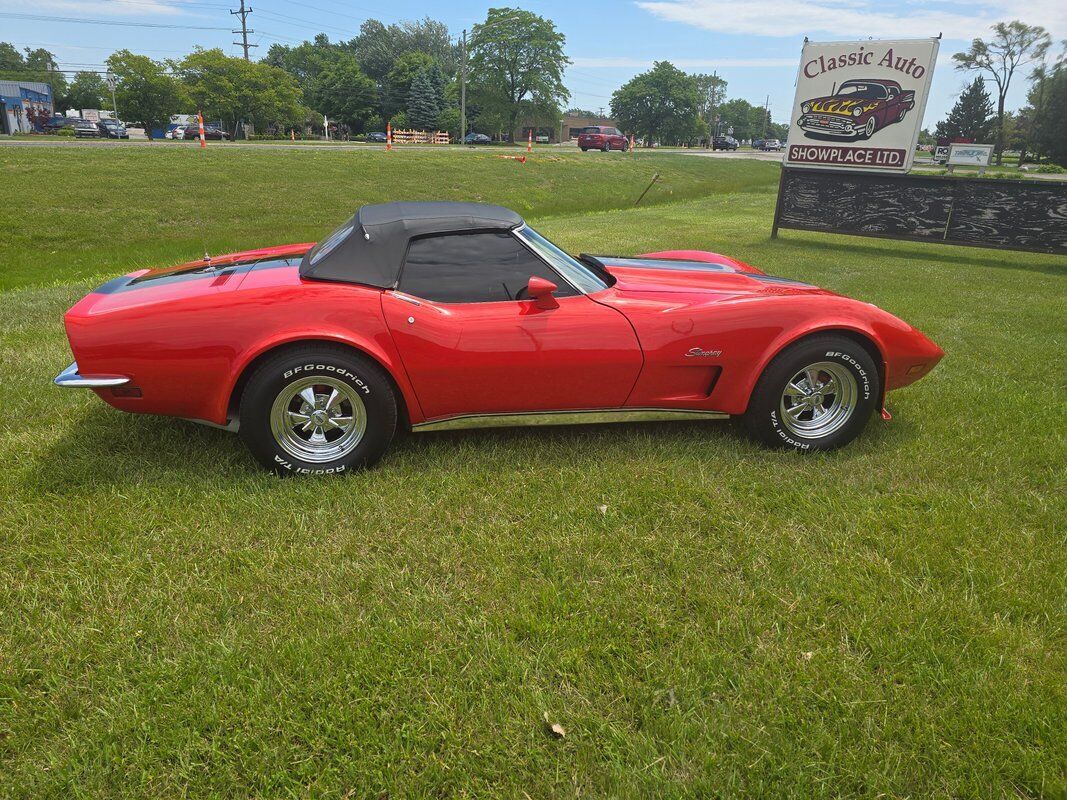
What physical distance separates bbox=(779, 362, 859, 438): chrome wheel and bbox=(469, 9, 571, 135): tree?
7641 centimetres

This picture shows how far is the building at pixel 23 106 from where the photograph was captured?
6050 centimetres

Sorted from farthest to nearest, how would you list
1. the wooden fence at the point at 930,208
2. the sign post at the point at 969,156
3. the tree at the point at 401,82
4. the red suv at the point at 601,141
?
the tree at the point at 401,82 → the sign post at the point at 969,156 → the red suv at the point at 601,141 → the wooden fence at the point at 930,208

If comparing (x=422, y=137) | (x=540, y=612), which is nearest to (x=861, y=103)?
(x=540, y=612)

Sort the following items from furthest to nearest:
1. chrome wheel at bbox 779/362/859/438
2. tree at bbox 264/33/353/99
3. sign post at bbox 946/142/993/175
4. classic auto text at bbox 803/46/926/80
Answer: tree at bbox 264/33/353/99 < sign post at bbox 946/142/993/175 < classic auto text at bbox 803/46/926/80 < chrome wheel at bbox 779/362/859/438

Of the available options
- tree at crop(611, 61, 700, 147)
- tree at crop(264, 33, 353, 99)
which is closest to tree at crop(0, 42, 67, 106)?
tree at crop(264, 33, 353, 99)

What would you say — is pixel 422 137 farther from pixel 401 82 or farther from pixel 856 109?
pixel 856 109

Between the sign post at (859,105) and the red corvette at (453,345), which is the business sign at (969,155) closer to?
the sign post at (859,105)

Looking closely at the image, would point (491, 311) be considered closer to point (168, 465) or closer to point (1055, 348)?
point (168, 465)

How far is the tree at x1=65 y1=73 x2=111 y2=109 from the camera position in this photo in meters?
92.2

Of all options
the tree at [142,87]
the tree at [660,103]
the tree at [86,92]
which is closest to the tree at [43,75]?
the tree at [86,92]

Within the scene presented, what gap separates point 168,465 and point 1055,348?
271 inches

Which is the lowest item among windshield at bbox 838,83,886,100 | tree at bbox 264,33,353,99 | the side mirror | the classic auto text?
the side mirror

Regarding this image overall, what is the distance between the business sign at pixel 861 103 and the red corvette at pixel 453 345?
1051cm

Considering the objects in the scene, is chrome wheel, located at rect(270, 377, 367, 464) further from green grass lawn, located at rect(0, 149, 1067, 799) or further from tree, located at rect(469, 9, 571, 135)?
tree, located at rect(469, 9, 571, 135)
